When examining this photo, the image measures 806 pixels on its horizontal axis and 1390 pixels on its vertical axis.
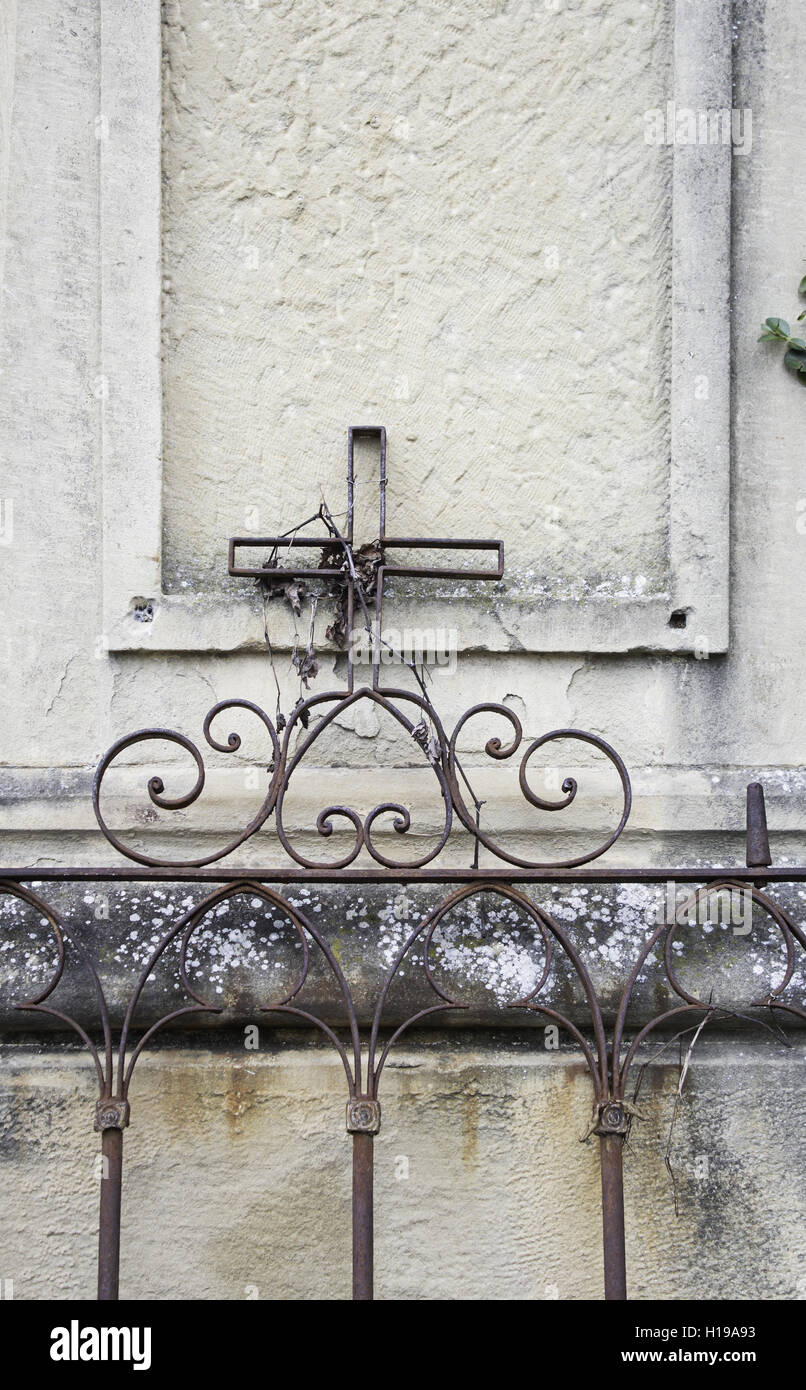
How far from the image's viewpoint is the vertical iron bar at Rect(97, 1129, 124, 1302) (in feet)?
4.83

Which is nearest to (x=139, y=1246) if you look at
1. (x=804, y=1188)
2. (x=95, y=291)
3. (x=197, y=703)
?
(x=197, y=703)

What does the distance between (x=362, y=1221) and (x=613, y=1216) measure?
341 millimetres

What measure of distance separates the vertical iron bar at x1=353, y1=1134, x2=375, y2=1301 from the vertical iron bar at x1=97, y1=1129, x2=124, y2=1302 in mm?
312

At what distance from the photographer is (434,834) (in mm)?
1768

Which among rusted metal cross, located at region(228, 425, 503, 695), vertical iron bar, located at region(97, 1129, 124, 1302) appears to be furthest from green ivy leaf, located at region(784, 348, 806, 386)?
vertical iron bar, located at region(97, 1129, 124, 1302)

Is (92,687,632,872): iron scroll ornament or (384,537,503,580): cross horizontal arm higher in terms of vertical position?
(384,537,503,580): cross horizontal arm

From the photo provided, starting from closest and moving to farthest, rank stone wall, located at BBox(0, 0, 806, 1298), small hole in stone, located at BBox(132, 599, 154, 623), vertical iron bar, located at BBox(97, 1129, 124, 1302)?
vertical iron bar, located at BBox(97, 1129, 124, 1302) → stone wall, located at BBox(0, 0, 806, 1298) → small hole in stone, located at BBox(132, 599, 154, 623)

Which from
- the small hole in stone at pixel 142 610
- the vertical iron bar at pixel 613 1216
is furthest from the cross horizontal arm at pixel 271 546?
the vertical iron bar at pixel 613 1216

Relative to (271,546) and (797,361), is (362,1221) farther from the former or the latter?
(797,361)

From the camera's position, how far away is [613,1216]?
1.52 m

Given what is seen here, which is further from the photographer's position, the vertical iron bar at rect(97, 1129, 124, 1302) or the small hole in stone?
the small hole in stone

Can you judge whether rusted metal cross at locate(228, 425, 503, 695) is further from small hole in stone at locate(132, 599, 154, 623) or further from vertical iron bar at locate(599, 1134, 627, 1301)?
vertical iron bar at locate(599, 1134, 627, 1301)

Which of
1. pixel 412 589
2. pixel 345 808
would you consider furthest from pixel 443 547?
pixel 345 808

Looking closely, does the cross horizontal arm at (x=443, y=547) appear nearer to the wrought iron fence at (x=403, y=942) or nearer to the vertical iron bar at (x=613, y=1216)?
the wrought iron fence at (x=403, y=942)
